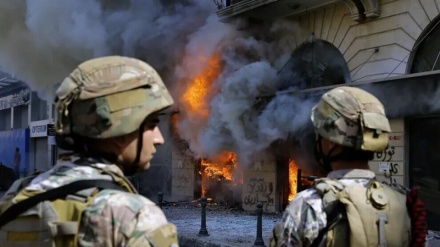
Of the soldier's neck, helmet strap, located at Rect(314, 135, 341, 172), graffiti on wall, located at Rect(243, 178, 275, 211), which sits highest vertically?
helmet strap, located at Rect(314, 135, 341, 172)

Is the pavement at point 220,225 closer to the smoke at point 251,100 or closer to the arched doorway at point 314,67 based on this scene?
the smoke at point 251,100

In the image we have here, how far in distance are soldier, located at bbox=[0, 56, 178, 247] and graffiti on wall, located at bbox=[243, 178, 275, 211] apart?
10.8 meters

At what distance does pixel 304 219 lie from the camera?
213cm

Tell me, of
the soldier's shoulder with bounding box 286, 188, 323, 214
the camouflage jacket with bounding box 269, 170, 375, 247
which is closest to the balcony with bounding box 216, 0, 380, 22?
the camouflage jacket with bounding box 269, 170, 375, 247

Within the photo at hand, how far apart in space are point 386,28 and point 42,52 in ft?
36.6

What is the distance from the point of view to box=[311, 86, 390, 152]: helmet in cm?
228

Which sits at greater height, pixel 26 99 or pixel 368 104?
pixel 26 99

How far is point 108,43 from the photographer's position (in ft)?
52.7

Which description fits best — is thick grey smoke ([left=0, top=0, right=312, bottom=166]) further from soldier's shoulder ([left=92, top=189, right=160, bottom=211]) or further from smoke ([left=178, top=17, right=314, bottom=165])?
soldier's shoulder ([left=92, top=189, right=160, bottom=211])

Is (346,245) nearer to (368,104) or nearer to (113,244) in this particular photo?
(368,104)

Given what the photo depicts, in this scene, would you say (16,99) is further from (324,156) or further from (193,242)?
(324,156)

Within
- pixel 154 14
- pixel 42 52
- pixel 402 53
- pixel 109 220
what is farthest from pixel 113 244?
pixel 42 52

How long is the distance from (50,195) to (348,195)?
122cm

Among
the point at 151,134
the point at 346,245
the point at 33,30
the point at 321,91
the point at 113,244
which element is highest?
the point at 33,30
